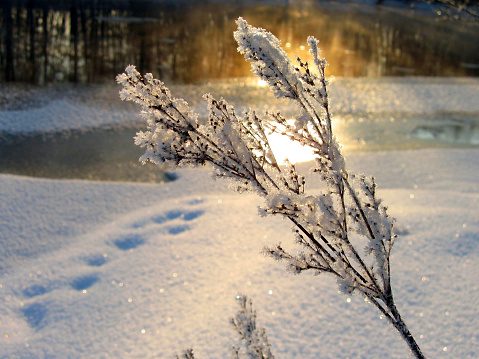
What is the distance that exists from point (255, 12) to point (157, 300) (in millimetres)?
28061

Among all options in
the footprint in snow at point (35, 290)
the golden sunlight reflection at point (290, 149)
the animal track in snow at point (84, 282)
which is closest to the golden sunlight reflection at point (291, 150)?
the golden sunlight reflection at point (290, 149)

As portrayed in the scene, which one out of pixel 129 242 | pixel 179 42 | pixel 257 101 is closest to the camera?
pixel 129 242

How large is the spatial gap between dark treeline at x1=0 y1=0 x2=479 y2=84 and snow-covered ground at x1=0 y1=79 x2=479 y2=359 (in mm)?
6900

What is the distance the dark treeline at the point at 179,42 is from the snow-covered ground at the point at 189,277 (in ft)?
22.6

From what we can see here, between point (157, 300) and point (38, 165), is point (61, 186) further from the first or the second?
point (157, 300)

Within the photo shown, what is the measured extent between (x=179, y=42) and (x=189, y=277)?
14.5 meters

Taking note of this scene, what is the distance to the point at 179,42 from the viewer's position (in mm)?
16859

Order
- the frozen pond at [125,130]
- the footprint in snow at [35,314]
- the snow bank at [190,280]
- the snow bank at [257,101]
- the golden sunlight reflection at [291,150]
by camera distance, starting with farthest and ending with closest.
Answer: the snow bank at [257,101]
the golden sunlight reflection at [291,150]
the frozen pond at [125,130]
the footprint in snow at [35,314]
the snow bank at [190,280]

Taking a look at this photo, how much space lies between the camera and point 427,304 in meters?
3.32

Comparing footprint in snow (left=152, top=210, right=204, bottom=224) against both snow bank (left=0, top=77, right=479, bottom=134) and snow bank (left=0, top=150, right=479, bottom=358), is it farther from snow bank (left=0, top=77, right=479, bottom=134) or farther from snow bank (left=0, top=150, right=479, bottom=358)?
snow bank (left=0, top=77, right=479, bottom=134)

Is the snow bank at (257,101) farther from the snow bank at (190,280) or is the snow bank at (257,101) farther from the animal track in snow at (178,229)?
the animal track in snow at (178,229)

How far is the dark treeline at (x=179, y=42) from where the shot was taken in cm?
1279

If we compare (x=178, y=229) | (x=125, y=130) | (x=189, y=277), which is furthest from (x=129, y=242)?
(x=125, y=130)

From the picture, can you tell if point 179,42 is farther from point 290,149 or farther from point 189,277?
point 189,277
